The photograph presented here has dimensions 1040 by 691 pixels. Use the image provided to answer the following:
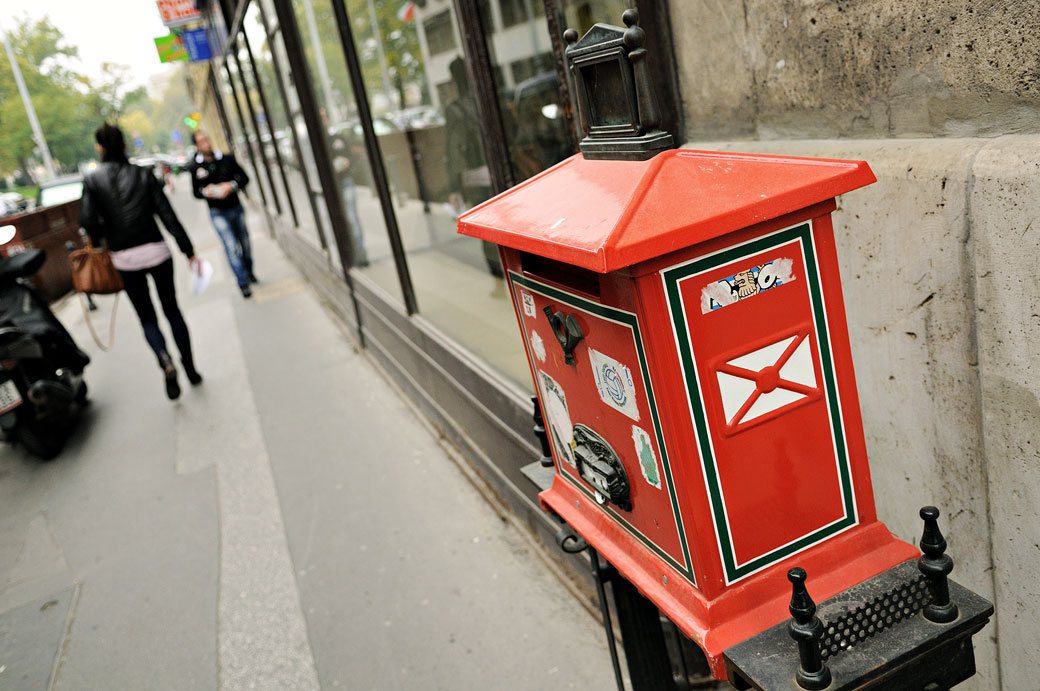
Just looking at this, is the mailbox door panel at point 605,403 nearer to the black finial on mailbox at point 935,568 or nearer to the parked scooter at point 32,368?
the black finial on mailbox at point 935,568

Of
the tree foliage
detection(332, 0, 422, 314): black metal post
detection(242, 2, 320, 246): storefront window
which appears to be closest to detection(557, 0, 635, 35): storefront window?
detection(332, 0, 422, 314): black metal post

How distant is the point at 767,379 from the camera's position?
1442 millimetres

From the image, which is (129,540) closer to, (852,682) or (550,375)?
(550,375)

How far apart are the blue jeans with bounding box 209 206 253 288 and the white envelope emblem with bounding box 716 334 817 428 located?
33.3ft

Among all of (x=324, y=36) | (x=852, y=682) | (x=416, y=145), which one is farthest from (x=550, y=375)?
(x=324, y=36)

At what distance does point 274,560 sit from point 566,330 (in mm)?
3006

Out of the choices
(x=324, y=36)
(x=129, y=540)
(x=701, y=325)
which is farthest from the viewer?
(x=324, y=36)

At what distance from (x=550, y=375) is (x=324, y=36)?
5.31 m

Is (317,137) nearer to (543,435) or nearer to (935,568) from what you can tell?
(543,435)

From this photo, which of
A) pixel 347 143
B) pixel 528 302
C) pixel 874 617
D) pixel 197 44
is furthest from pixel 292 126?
pixel 874 617

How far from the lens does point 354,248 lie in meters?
7.62

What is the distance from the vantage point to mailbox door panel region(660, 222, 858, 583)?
54.1 inches

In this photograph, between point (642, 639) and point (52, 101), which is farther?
point (52, 101)

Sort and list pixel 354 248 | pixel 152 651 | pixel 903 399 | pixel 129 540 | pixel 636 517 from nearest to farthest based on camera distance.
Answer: pixel 636 517, pixel 903 399, pixel 152 651, pixel 129 540, pixel 354 248
